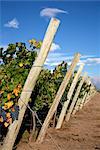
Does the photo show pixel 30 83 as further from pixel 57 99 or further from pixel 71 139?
pixel 71 139

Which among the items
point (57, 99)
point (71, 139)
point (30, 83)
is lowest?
point (71, 139)

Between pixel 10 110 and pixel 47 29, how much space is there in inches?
68.2

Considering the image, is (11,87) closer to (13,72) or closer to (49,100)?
(13,72)

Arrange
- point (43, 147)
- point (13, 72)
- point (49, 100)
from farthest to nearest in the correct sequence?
point (49, 100)
point (43, 147)
point (13, 72)

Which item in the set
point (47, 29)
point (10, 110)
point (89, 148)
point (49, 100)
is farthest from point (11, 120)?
point (49, 100)

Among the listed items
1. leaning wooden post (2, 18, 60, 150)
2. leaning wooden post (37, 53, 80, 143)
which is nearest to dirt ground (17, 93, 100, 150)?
leaning wooden post (37, 53, 80, 143)

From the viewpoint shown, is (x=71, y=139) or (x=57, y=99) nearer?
(x=57, y=99)

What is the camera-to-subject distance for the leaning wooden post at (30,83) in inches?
240

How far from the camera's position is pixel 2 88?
6.19 meters

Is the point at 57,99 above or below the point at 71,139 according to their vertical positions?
above

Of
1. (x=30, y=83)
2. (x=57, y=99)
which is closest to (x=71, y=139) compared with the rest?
(x=57, y=99)

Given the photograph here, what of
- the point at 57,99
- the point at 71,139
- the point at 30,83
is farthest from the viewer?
the point at 71,139

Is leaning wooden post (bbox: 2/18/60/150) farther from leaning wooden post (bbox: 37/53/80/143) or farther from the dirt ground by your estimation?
leaning wooden post (bbox: 37/53/80/143)

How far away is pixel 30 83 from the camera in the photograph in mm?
6250
